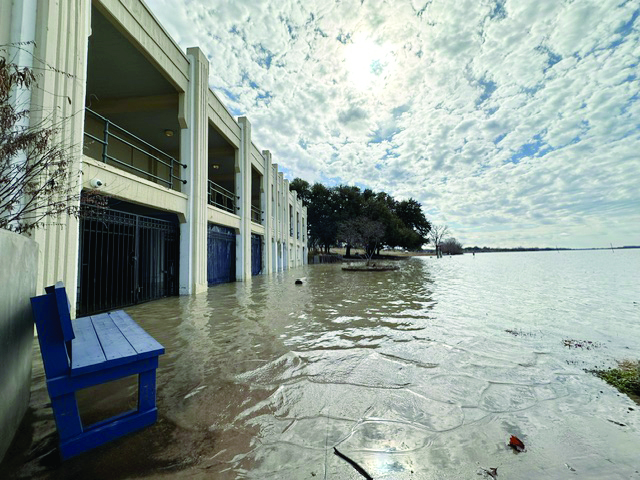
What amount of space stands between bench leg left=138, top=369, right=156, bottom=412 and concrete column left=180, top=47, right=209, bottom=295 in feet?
25.7

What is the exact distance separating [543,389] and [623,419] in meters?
0.61

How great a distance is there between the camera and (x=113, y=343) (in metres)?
2.25

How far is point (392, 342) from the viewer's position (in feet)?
14.4

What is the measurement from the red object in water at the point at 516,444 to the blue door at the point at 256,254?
16872mm

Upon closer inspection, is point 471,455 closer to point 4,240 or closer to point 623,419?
point 623,419

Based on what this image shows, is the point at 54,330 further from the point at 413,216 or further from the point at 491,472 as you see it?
the point at 413,216

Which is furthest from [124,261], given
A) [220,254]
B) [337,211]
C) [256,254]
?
[337,211]

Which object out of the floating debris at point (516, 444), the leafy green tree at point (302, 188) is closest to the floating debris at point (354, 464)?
the floating debris at point (516, 444)

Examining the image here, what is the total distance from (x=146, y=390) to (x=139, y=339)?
0.39 meters

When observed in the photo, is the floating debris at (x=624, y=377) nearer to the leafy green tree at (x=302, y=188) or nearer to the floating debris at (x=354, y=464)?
the floating debris at (x=354, y=464)

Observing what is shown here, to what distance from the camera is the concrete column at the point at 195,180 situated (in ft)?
31.2

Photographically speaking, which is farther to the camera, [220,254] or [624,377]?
[220,254]

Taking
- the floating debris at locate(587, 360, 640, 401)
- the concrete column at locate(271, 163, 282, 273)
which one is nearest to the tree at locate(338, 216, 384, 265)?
the concrete column at locate(271, 163, 282, 273)

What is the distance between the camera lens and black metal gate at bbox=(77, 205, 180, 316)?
6879 millimetres
